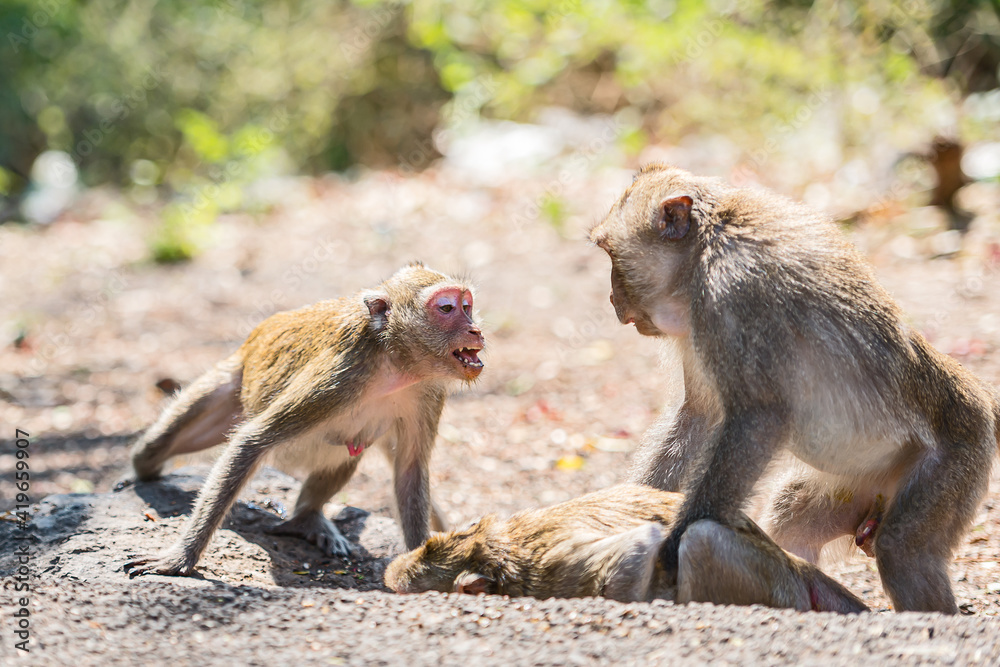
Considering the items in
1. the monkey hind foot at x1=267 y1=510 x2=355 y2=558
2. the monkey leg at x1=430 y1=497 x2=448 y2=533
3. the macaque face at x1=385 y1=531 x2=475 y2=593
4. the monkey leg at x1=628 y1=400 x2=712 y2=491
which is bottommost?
the monkey hind foot at x1=267 y1=510 x2=355 y2=558

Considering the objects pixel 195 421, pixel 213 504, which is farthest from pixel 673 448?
pixel 195 421

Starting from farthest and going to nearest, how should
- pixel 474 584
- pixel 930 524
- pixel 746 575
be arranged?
pixel 474 584
pixel 930 524
pixel 746 575

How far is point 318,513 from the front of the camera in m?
5.09

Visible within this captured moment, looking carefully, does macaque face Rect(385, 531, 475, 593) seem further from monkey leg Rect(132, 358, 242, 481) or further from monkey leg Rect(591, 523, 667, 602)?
A: monkey leg Rect(132, 358, 242, 481)

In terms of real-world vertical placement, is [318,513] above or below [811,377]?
below

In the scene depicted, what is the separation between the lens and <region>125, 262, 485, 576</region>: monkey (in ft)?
14.2

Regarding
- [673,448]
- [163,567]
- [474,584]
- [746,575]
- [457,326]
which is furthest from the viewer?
[457,326]

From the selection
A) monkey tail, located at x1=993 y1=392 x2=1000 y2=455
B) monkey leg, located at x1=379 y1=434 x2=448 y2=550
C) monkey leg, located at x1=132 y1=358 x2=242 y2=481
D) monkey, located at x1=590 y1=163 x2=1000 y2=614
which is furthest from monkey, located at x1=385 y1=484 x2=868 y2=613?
monkey leg, located at x1=132 y1=358 x2=242 y2=481

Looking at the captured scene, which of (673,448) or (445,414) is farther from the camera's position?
(445,414)

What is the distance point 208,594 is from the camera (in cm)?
357

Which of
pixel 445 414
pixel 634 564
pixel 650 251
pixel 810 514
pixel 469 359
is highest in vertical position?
pixel 650 251

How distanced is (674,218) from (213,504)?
2.26 metres

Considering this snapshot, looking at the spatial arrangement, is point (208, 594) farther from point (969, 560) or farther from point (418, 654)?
point (969, 560)

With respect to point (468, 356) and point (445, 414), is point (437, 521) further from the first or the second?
point (445, 414)
